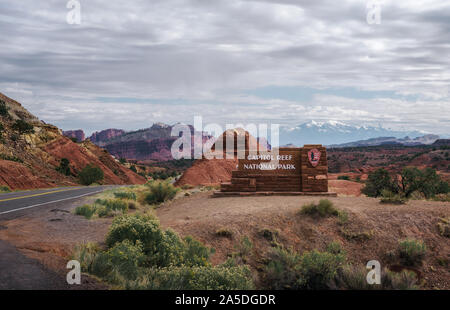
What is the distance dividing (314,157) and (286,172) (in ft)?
6.19

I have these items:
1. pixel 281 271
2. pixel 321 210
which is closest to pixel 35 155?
pixel 321 210

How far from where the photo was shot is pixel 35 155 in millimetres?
57469

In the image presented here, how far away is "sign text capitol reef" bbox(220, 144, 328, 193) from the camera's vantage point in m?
21.3

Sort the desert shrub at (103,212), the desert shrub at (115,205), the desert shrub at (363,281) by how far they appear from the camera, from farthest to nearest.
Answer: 1. the desert shrub at (115,205)
2. the desert shrub at (103,212)
3. the desert shrub at (363,281)

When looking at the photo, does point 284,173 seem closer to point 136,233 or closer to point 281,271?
point 281,271

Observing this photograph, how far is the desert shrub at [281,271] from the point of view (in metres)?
9.86

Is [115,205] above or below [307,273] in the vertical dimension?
above

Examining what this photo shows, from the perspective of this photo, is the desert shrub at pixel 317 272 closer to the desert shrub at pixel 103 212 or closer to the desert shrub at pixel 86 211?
the desert shrub at pixel 86 211

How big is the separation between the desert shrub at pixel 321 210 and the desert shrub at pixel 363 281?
17.6ft

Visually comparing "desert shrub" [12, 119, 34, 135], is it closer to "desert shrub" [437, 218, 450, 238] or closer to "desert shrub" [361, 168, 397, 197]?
"desert shrub" [361, 168, 397, 197]

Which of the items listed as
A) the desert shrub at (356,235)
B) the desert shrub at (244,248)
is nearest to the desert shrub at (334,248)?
the desert shrub at (356,235)

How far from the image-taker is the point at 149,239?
979cm

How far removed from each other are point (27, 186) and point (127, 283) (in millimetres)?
40407
